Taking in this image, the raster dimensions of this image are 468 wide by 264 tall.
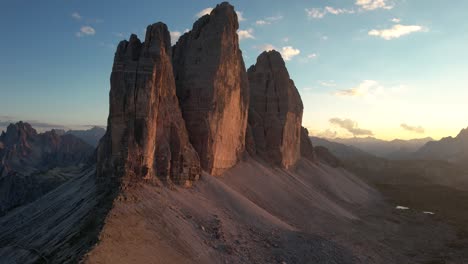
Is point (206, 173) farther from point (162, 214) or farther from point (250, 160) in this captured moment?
point (250, 160)

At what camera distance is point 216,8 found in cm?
3506

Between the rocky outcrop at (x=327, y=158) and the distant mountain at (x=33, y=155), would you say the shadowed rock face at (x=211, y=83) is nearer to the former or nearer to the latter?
the distant mountain at (x=33, y=155)

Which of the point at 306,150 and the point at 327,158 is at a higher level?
the point at 306,150

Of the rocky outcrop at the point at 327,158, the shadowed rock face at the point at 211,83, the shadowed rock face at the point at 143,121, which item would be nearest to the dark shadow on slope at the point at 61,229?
the shadowed rock face at the point at 143,121

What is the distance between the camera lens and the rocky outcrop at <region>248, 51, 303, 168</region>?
46.9m

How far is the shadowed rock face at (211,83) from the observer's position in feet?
104

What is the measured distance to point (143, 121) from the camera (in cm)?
2295

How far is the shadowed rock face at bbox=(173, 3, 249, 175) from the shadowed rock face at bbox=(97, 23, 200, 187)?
5130 millimetres

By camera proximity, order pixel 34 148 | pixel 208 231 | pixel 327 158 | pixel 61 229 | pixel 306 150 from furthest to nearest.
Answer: pixel 34 148, pixel 327 158, pixel 306 150, pixel 208 231, pixel 61 229

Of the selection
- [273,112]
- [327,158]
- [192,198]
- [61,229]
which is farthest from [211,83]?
[327,158]

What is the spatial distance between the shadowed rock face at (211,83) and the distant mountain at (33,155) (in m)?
38.6

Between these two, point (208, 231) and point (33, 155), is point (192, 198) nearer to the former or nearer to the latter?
point (208, 231)

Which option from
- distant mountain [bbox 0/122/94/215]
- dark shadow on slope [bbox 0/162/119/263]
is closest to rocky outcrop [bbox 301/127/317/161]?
distant mountain [bbox 0/122/94/215]

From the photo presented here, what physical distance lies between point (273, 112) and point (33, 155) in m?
109
